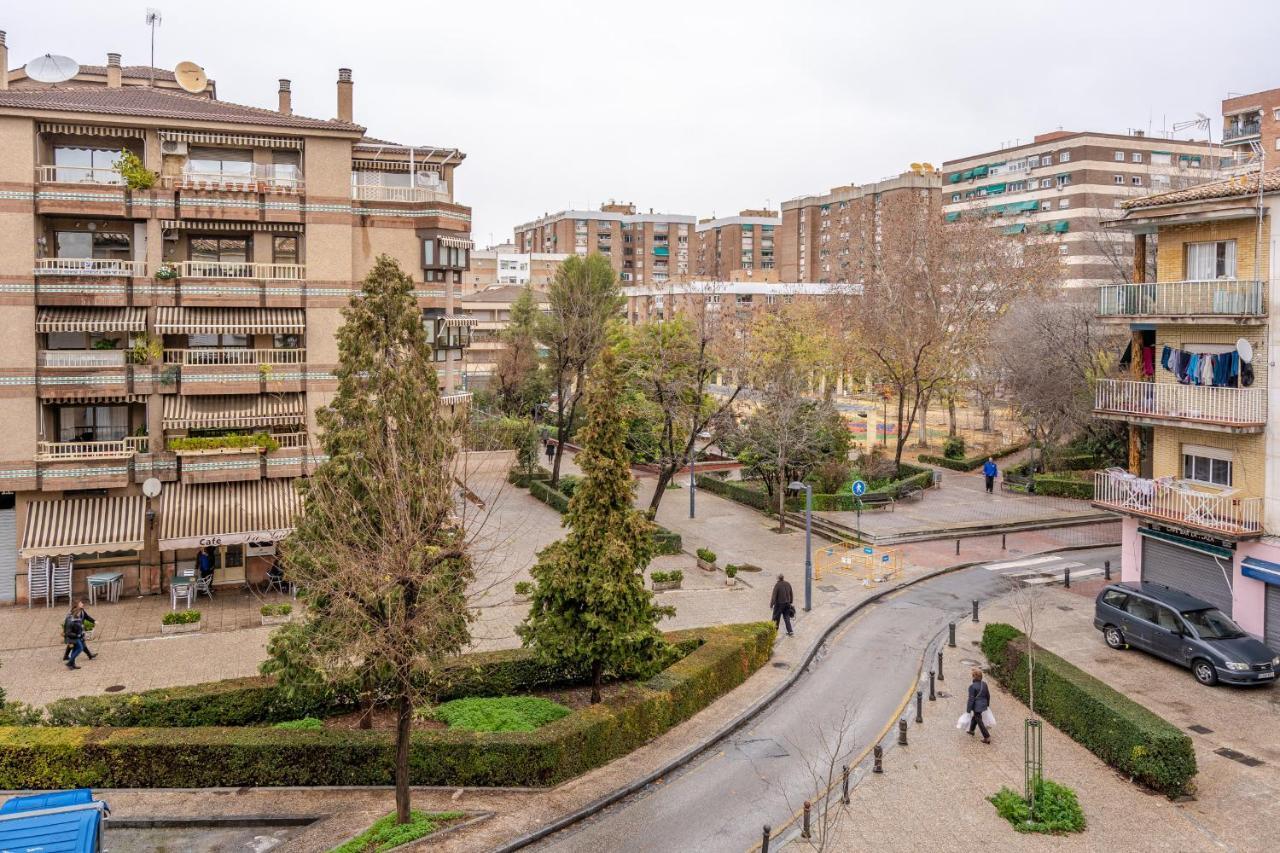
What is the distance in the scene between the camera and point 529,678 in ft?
62.0

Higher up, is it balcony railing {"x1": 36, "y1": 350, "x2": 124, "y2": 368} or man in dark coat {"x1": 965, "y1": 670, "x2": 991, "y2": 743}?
balcony railing {"x1": 36, "y1": 350, "x2": 124, "y2": 368}

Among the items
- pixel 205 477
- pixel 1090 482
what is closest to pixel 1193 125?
pixel 1090 482

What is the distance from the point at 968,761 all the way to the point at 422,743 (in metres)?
9.45

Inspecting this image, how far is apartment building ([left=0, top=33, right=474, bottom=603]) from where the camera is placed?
84.2 feet

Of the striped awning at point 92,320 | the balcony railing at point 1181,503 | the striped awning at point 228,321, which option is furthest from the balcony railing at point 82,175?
the balcony railing at point 1181,503

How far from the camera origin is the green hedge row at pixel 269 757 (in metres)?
14.9

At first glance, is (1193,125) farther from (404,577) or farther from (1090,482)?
(404,577)

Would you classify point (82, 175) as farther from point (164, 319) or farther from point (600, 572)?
Answer: point (600, 572)

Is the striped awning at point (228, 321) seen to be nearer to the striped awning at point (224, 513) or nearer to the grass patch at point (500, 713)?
the striped awning at point (224, 513)

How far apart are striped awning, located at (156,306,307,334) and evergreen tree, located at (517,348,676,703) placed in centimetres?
1431

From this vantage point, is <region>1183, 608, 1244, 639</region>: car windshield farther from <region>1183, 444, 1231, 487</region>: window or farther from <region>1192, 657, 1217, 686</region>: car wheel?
<region>1183, 444, 1231, 487</region>: window

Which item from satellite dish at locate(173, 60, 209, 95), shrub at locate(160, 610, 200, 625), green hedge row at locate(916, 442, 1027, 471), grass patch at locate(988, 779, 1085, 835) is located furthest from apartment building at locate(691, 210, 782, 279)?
grass patch at locate(988, 779, 1085, 835)

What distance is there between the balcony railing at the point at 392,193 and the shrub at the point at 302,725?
57.9ft

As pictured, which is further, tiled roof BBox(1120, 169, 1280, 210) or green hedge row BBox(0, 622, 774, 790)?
tiled roof BBox(1120, 169, 1280, 210)
